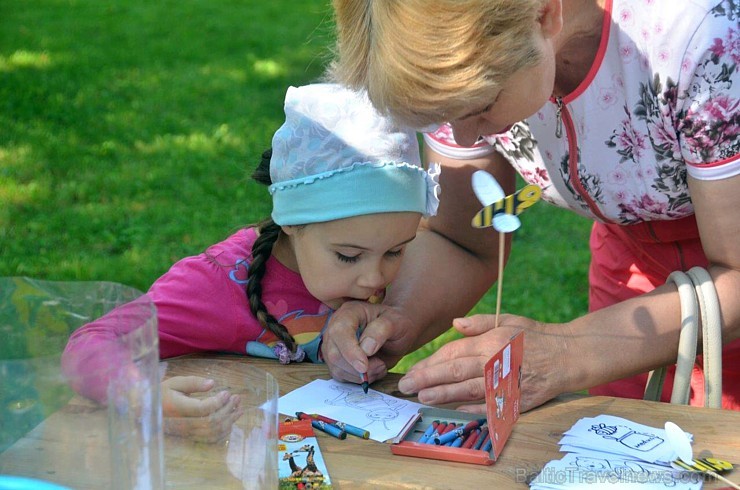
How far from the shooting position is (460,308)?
2.28m

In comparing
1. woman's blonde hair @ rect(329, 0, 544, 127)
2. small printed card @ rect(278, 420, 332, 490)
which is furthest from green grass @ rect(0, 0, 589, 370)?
small printed card @ rect(278, 420, 332, 490)

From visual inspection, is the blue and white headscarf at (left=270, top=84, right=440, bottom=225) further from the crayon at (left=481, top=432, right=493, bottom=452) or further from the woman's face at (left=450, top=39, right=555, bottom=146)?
the crayon at (left=481, top=432, right=493, bottom=452)

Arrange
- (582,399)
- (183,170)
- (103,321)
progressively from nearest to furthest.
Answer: (103,321), (582,399), (183,170)

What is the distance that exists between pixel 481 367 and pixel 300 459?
1.28 ft

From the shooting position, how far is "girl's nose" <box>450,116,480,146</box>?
5.57 ft

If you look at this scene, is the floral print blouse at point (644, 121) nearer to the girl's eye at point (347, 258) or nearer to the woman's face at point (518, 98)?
the woman's face at point (518, 98)

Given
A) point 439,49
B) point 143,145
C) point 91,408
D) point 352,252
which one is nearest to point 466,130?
point 439,49

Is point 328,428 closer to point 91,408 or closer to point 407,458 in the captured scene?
point 407,458

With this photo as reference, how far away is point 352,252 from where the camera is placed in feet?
6.43

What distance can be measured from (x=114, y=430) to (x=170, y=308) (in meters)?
0.88

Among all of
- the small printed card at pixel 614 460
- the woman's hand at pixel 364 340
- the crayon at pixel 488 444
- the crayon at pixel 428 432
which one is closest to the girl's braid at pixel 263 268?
the woman's hand at pixel 364 340

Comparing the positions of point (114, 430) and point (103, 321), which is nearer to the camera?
point (114, 430)

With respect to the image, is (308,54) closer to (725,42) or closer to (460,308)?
(460,308)

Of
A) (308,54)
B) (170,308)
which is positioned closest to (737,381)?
(170,308)
